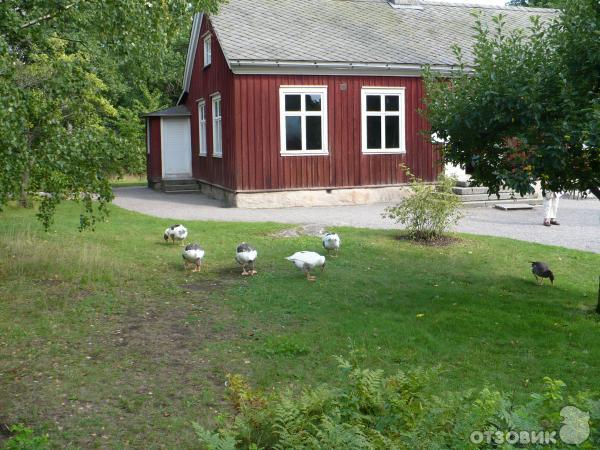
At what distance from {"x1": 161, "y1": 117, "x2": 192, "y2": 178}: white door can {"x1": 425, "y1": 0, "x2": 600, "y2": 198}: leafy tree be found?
19.9m

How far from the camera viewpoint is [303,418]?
12.9ft

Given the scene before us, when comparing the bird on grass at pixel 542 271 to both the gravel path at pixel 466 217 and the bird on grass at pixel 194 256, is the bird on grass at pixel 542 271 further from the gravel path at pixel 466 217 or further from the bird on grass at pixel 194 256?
the bird on grass at pixel 194 256

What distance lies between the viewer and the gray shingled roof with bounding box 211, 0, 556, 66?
65.7ft

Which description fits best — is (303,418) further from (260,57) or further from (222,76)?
(222,76)

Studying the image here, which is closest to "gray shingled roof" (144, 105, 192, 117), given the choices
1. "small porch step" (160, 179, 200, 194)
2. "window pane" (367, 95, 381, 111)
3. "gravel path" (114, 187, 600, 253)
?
"small porch step" (160, 179, 200, 194)

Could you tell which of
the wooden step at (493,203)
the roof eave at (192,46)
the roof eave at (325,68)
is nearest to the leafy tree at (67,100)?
the roof eave at (325,68)

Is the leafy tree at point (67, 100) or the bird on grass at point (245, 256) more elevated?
the leafy tree at point (67, 100)

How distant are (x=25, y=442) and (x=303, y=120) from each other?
16.4m

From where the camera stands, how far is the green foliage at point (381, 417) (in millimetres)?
3484

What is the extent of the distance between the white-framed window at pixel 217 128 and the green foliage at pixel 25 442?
1745cm

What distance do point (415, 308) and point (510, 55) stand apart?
128 inches

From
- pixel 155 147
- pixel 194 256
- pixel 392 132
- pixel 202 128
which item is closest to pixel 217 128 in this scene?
pixel 202 128

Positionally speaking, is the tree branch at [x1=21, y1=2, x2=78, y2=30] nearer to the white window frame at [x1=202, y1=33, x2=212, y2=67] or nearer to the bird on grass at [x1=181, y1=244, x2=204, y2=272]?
the bird on grass at [x1=181, y1=244, x2=204, y2=272]

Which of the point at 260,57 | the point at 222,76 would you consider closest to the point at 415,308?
the point at 260,57
